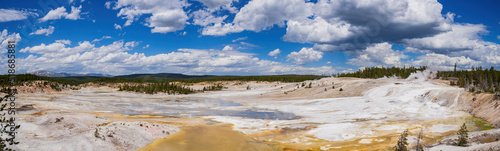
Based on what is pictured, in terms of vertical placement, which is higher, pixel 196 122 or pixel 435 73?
pixel 435 73

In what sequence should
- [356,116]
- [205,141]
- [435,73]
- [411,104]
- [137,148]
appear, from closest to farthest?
[137,148]
[205,141]
[356,116]
[411,104]
[435,73]

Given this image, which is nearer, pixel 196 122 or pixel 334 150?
pixel 334 150

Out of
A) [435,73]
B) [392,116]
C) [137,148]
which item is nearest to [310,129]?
[392,116]

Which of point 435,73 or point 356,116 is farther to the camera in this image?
point 435,73

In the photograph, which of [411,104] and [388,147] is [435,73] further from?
[388,147]

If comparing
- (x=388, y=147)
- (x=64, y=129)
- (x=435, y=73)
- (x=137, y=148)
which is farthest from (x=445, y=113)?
(x=435, y=73)

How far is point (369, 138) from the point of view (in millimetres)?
13875

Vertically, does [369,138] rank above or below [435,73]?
below

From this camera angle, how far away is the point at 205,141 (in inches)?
581

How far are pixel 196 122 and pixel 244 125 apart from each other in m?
3.94

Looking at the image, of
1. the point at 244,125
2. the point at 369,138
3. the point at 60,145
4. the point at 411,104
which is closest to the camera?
the point at 60,145

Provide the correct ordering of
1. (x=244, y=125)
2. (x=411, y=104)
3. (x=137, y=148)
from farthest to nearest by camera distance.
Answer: (x=411, y=104) → (x=244, y=125) → (x=137, y=148)

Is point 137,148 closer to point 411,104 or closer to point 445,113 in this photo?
point 445,113

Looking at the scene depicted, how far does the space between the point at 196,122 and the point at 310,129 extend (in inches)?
346
